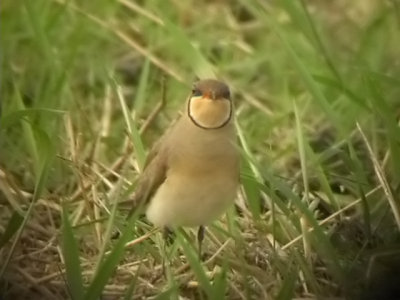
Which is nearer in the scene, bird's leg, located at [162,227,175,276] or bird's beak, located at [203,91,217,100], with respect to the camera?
bird's beak, located at [203,91,217,100]

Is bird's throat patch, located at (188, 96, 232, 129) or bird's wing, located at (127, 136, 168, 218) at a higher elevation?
bird's throat patch, located at (188, 96, 232, 129)

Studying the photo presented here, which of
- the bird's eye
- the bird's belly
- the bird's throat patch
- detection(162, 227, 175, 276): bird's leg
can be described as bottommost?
detection(162, 227, 175, 276): bird's leg

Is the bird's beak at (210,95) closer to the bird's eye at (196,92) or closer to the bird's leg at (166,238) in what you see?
the bird's eye at (196,92)

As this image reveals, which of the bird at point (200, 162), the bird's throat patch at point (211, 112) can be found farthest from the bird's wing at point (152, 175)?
the bird's throat patch at point (211, 112)

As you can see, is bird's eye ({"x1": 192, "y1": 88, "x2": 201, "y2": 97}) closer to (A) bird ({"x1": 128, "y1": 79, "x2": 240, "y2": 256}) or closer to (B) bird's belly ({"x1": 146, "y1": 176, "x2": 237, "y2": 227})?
(A) bird ({"x1": 128, "y1": 79, "x2": 240, "y2": 256})

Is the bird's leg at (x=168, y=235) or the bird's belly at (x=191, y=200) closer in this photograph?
the bird's belly at (x=191, y=200)

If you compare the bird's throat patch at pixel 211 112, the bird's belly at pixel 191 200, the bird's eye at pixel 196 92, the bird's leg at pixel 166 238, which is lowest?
the bird's leg at pixel 166 238

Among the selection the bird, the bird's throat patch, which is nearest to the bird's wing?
the bird

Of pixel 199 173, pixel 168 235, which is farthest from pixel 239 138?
pixel 199 173

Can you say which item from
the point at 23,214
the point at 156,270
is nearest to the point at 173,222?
the point at 156,270
